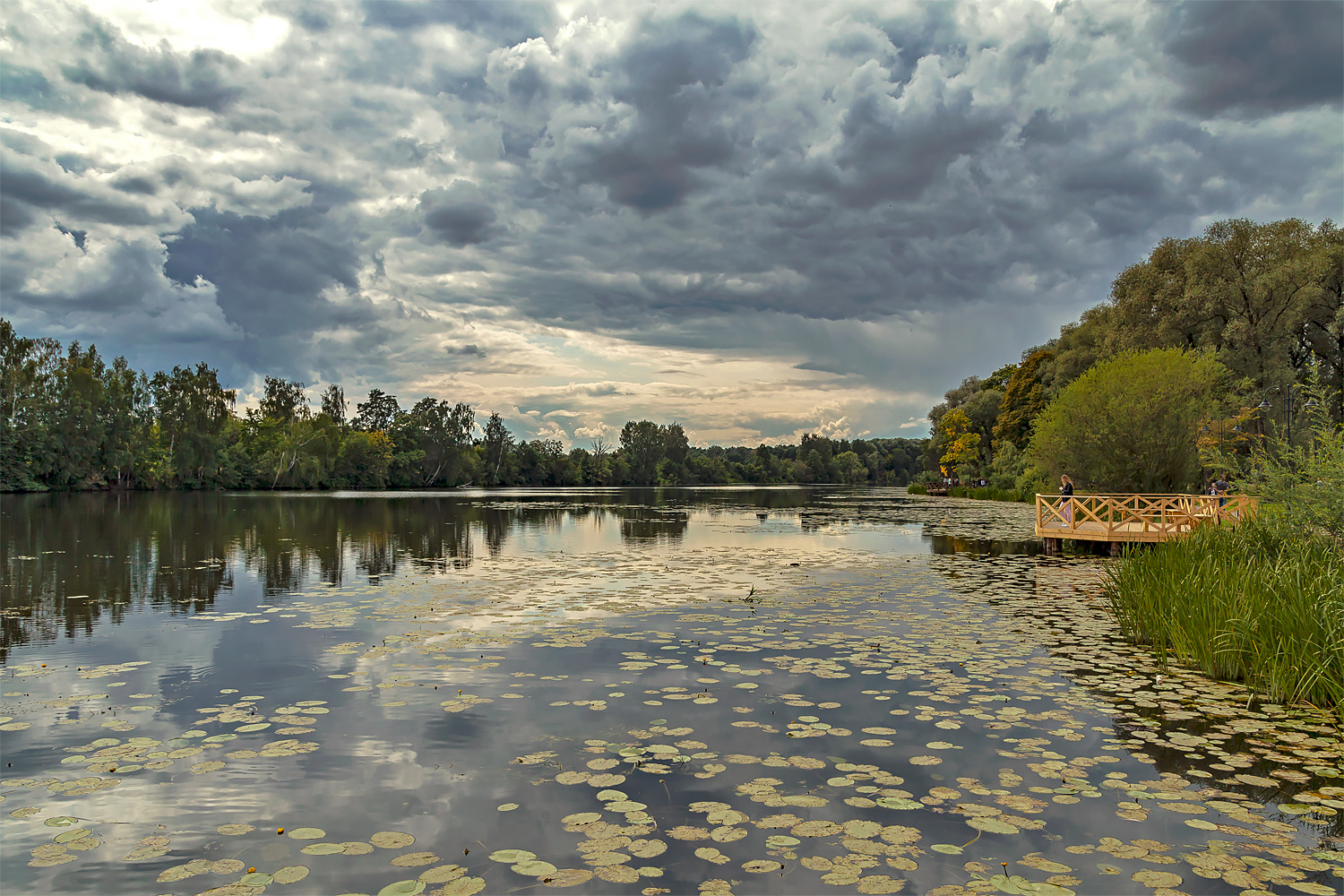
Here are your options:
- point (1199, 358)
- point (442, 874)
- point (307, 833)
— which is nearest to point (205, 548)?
point (307, 833)

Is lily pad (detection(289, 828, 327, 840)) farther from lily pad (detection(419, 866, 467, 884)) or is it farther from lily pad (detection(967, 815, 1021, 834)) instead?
lily pad (detection(967, 815, 1021, 834))

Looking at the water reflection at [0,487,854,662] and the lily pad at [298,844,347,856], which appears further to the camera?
the water reflection at [0,487,854,662]

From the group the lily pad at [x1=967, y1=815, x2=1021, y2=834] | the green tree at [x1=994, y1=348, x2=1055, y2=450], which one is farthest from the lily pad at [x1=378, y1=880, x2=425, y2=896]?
the green tree at [x1=994, y1=348, x2=1055, y2=450]

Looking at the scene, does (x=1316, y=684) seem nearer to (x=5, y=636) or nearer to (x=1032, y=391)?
(x=5, y=636)

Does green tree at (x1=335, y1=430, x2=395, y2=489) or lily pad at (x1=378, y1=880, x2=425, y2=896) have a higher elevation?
green tree at (x1=335, y1=430, x2=395, y2=489)

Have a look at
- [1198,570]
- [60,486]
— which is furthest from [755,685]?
[60,486]

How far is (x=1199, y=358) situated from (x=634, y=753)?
41.3 meters

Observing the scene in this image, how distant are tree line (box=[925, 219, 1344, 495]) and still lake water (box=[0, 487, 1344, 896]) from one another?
2606 centimetres

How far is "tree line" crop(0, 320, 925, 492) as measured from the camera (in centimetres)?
7406

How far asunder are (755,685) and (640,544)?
17958 mm

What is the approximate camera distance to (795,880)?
4.22m

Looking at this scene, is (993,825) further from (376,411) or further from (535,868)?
(376,411)

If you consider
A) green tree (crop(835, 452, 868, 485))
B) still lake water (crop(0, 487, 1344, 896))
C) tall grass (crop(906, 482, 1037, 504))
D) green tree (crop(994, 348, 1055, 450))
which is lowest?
still lake water (crop(0, 487, 1344, 896))

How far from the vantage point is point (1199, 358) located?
36562mm
